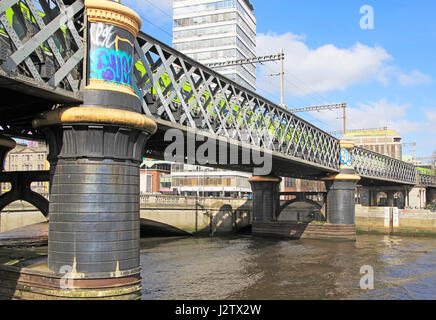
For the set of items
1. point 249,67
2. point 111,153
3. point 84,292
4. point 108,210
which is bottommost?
point 84,292

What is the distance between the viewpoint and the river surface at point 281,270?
2505 centimetres

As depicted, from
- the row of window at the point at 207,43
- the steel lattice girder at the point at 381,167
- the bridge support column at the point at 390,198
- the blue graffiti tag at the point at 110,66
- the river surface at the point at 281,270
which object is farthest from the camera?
the row of window at the point at 207,43

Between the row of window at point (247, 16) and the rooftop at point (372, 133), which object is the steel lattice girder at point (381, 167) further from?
the rooftop at point (372, 133)

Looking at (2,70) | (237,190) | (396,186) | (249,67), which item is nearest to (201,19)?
(249,67)

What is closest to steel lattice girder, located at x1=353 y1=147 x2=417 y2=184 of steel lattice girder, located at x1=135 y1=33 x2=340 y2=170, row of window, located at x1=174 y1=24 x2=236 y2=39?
steel lattice girder, located at x1=135 y1=33 x2=340 y2=170

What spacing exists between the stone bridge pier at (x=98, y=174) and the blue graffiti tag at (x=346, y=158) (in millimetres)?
46321

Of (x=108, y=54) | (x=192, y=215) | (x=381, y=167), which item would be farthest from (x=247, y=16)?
(x=108, y=54)

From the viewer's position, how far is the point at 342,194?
57.4 meters

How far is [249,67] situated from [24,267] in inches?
4396

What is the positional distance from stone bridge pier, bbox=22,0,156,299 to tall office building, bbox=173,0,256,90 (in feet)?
308

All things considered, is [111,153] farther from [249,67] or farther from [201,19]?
[249,67]

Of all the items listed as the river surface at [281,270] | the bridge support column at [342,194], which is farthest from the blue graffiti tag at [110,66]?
the bridge support column at [342,194]

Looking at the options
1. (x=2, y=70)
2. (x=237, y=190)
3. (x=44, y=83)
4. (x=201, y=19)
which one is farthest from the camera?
(x=201, y=19)

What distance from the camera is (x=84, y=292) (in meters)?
15.3
